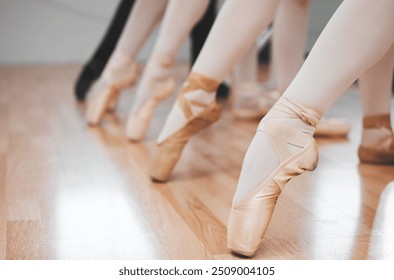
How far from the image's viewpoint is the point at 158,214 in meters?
0.97

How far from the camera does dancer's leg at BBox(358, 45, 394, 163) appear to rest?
1.21 meters

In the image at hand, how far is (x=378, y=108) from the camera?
1217 millimetres

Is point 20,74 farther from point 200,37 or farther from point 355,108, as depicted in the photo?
point 355,108

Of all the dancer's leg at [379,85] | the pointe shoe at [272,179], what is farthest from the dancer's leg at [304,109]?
the dancer's leg at [379,85]

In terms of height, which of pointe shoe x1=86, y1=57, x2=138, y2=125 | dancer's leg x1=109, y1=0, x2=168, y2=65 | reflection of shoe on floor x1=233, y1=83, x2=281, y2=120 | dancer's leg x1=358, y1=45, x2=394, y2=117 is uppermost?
dancer's leg x1=358, y1=45, x2=394, y2=117

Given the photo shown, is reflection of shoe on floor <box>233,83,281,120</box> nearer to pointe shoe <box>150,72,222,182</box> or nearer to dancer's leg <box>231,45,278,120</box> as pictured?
dancer's leg <box>231,45,278,120</box>

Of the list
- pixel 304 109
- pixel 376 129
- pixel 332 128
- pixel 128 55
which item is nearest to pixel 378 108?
pixel 376 129

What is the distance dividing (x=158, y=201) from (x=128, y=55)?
0.75 metres

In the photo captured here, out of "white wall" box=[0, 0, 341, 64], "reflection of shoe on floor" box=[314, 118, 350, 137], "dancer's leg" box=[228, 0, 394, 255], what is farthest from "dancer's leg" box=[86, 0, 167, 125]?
"white wall" box=[0, 0, 341, 64]

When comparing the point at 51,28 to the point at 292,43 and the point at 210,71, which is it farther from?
the point at 210,71

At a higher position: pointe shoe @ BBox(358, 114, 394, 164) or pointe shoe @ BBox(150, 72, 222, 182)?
pointe shoe @ BBox(358, 114, 394, 164)

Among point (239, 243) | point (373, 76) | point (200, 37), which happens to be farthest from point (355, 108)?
point (239, 243)

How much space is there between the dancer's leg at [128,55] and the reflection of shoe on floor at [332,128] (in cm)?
50

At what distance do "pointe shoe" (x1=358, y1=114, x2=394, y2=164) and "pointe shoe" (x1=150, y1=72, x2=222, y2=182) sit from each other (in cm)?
30
